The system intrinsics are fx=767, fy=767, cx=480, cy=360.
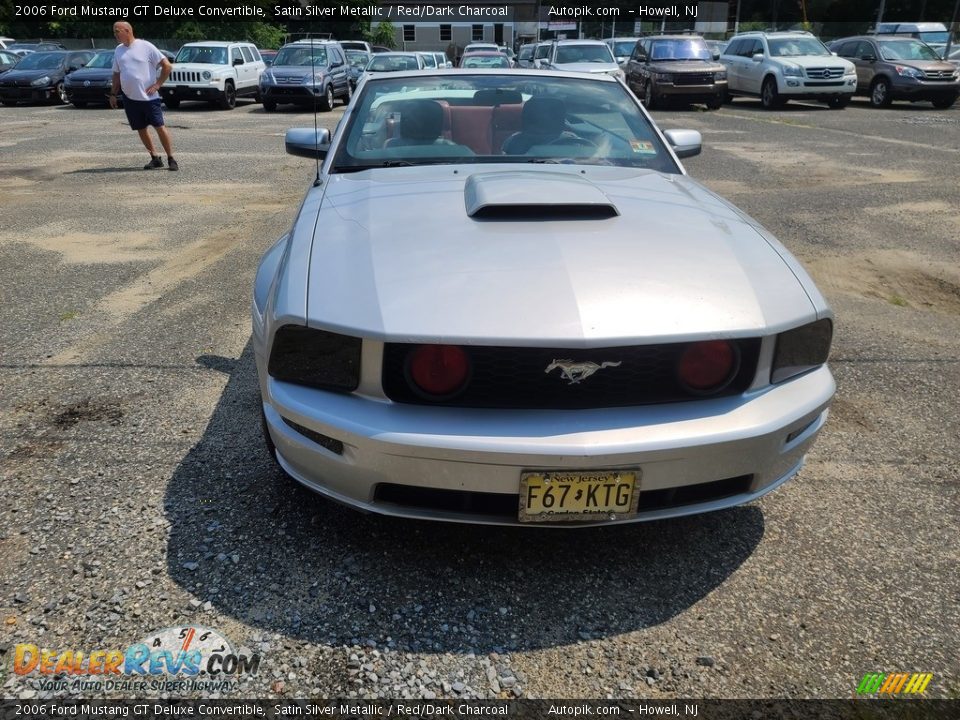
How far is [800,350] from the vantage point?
7.77 feet

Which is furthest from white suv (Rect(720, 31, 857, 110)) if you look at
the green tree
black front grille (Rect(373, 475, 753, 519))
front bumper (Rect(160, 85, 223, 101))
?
the green tree

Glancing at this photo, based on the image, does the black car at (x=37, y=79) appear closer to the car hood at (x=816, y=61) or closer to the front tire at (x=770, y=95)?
the front tire at (x=770, y=95)

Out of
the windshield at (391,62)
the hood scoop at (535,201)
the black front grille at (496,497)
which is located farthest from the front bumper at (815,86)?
the black front grille at (496,497)

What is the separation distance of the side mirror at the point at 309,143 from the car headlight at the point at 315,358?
6.58 feet

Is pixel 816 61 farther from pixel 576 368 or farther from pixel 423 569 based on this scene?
pixel 423 569

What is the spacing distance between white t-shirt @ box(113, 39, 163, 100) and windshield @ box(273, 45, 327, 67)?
9.09 meters

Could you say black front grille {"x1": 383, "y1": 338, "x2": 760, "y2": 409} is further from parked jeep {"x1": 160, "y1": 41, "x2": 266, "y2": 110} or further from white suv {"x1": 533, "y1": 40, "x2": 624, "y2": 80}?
parked jeep {"x1": 160, "y1": 41, "x2": 266, "y2": 110}

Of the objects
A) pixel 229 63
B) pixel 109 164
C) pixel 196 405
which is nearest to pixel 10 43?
pixel 229 63

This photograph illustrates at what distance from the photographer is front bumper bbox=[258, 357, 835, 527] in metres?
2.06

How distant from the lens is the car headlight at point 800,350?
2.32 m

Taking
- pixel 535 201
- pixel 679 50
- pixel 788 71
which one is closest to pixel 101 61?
pixel 679 50

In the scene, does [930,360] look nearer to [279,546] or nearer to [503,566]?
[503,566]

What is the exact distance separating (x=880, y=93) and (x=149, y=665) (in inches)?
801

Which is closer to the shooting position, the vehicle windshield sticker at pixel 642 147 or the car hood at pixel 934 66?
the vehicle windshield sticker at pixel 642 147
